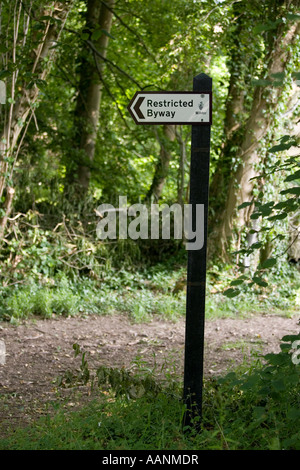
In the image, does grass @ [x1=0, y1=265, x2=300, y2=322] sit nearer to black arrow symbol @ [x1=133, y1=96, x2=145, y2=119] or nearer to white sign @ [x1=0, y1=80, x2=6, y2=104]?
white sign @ [x1=0, y1=80, x2=6, y2=104]

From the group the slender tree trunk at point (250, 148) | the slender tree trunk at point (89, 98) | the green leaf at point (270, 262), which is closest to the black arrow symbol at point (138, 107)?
the green leaf at point (270, 262)

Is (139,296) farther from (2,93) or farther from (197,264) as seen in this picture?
(197,264)

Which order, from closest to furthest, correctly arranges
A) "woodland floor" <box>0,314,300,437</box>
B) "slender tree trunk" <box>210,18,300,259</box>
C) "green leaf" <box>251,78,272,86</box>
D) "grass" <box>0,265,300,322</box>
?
"green leaf" <box>251,78,272,86</box>
"woodland floor" <box>0,314,300,437</box>
"grass" <box>0,265,300,322</box>
"slender tree trunk" <box>210,18,300,259</box>

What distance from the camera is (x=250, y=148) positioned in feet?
32.4

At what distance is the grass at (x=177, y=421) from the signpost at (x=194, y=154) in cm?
21

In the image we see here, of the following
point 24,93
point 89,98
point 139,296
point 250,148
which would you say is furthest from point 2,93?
point 250,148

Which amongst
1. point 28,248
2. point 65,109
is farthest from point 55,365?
point 65,109

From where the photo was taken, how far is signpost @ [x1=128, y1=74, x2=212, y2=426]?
11.7ft

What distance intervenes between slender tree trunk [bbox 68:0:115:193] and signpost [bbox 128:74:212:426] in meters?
7.32

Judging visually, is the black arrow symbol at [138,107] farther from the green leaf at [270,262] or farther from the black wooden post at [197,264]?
the green leaf at [270,262]

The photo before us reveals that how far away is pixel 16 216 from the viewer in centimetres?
908

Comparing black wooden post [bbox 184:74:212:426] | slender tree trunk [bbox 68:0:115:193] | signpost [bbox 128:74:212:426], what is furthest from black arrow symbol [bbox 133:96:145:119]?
slender tree trunk [bbox 68:0:115:193]

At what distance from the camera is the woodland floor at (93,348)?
16.1ft

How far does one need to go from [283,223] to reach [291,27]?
3.16 m
